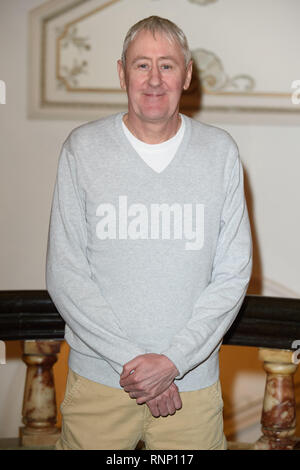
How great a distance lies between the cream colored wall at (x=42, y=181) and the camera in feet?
12.4

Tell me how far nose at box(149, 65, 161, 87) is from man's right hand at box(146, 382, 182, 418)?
72cm

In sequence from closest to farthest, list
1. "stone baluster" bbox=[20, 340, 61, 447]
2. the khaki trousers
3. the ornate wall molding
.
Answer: the khaki trousers, "stone baluster" bbox=[20, 340, 61, 447], the ornate wall molding

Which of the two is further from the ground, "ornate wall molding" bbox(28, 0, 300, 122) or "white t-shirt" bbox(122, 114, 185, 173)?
"ornate wall molding" bbox(28, 0, 300, 122)

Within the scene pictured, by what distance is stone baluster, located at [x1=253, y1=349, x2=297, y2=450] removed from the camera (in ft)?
6.31

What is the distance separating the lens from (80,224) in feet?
5.37

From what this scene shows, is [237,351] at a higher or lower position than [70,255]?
lower

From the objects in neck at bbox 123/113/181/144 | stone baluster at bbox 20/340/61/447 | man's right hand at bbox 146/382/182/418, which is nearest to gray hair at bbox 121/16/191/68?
neck at bbox 123/113/181/144

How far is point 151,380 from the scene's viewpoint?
155cm

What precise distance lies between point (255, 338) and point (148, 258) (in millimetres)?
484

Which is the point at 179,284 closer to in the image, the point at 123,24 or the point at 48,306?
the point at 48,306

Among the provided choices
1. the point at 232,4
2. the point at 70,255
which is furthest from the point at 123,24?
Answer: the point at 70,255

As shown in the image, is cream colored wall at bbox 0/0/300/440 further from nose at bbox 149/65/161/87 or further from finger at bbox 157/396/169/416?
finger at bbox 157/396/169/416

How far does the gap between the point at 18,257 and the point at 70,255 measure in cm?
239

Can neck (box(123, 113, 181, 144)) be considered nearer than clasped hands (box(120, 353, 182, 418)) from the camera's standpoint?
No
